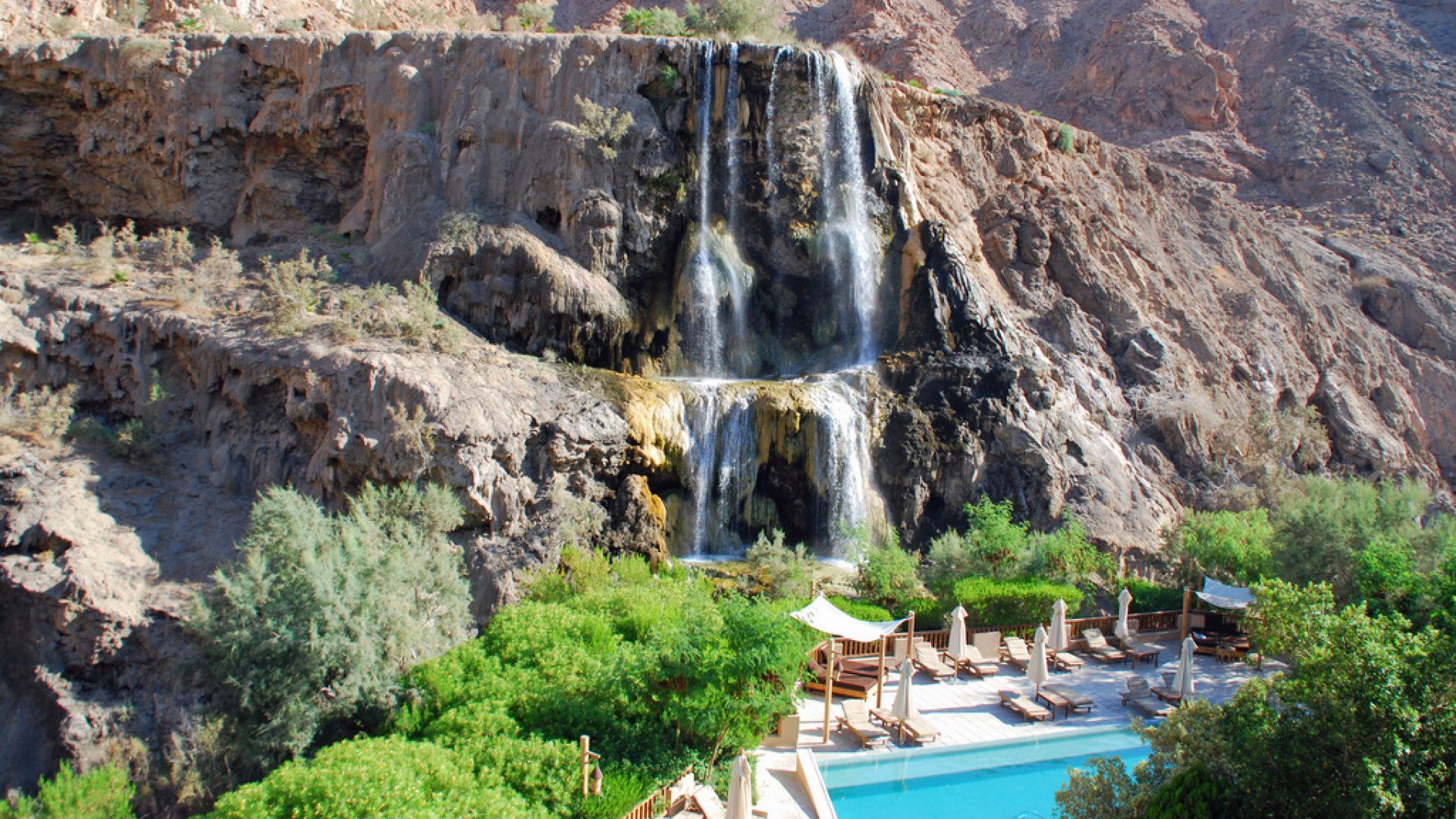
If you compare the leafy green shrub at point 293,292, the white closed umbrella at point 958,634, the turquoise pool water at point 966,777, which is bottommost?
the turquoise pool water at point 966,777

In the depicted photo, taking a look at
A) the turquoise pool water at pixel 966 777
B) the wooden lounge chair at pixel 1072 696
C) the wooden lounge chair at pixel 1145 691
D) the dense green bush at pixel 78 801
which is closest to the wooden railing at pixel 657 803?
the turquoise pool water at pixel 966 777

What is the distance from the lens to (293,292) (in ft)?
62.0

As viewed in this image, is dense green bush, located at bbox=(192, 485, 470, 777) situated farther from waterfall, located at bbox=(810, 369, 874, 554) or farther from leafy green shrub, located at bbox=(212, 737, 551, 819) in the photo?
waterfall, located at bbox=(810, 369, 874, 554)

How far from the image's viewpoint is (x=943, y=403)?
23281 millimetres

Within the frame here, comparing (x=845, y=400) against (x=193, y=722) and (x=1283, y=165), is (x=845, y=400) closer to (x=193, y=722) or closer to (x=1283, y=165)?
(x=193, y=722)

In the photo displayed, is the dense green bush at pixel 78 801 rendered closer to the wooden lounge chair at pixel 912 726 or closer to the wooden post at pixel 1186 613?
the wooden lounge chair at pixel 912 726

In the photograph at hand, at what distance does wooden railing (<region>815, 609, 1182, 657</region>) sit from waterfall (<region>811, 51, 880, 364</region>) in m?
10.0

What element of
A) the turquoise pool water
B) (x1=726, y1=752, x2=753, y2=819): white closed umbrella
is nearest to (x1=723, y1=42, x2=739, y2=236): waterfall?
the turquoise pool water

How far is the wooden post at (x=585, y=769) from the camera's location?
30.9ft

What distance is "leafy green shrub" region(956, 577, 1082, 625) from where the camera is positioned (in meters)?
17.0

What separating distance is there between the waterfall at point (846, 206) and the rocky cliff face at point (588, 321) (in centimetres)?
32

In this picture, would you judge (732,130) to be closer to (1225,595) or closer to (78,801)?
(1225,595)

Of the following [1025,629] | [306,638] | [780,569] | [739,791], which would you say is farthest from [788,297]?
[739,791]

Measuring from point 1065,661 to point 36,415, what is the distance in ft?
61.5
